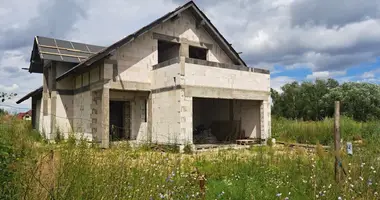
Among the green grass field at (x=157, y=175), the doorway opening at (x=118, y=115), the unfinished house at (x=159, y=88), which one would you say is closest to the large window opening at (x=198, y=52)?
the unfinished house at (x=159, y=88)

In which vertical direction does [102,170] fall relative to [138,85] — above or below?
below

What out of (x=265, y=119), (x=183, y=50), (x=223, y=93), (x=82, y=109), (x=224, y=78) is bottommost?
(x=265, y=119)

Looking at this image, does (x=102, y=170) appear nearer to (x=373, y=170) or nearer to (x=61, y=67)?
(x=373, y=170)

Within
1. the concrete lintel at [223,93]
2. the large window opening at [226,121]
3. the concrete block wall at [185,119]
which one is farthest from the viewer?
the large window opening at [226,121]

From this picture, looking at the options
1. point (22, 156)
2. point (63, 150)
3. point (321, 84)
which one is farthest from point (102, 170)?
point (321, 84)

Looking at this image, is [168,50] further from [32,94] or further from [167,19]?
[32,94]

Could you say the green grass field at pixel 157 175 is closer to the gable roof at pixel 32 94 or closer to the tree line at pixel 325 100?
the gable roof at pixel 32 94

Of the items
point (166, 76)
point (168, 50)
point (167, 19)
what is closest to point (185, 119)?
point (166, 76)

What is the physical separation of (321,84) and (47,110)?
4035 centimetres

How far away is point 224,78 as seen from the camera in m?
13.4

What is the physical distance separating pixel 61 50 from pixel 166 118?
7.67 metres

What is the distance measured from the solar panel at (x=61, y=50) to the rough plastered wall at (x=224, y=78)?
271 inches

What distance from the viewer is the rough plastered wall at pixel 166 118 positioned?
11.7 metres

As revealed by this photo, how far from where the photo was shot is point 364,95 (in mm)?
37750
